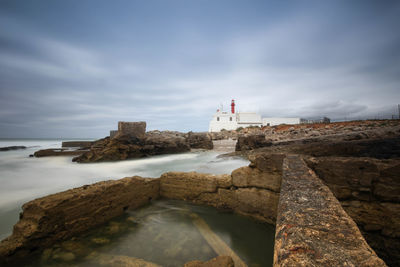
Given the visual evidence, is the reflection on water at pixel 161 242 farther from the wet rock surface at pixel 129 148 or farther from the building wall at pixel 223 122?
the building wall at pixel 223 122

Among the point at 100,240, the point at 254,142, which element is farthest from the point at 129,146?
the point at 100,240

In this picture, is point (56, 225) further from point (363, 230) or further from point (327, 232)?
point (363, 230)

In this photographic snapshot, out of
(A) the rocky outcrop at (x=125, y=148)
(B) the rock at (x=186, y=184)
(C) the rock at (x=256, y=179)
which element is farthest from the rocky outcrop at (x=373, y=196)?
(A) the rocky outcrop at (x=125, y=148)

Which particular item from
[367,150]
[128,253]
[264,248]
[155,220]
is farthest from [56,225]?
[367,150]

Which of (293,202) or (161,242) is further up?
(293,202)

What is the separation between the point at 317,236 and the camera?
0.96m

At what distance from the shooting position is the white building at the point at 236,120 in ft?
142

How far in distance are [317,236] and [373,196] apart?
8.93 feet

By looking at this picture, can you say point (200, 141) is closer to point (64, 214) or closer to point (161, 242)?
point (161, 242)

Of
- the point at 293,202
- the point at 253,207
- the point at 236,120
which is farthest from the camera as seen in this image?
the point at 236,120

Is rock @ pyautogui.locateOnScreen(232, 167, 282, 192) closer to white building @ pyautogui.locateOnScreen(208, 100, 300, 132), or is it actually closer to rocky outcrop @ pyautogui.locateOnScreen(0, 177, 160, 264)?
rocky outcrop @ pyautogui.locateOnScreen(0, 177, 160, 264)

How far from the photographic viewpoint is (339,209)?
4.14 ft

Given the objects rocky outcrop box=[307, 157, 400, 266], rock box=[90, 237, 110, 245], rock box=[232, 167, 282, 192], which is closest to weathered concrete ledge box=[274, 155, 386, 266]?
rocky outcrop box=[307, 157, 400, 266]

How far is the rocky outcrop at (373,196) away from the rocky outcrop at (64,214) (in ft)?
13.7
